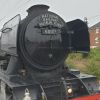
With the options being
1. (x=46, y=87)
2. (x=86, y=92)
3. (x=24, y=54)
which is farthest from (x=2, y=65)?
(x=86, y=92)

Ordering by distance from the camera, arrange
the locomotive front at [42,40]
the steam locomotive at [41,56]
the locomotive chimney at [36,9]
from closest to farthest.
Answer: the steam locomotive at [41,56], the locomotive front at [42,40], the locomotive chimney at [36,9]

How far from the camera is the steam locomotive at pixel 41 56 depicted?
587 centimetres

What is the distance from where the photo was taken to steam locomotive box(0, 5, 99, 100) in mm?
5871

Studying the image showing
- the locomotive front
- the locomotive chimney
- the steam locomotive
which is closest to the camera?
the steam locomotive

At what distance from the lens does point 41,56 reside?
6211 mm

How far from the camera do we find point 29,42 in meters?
6.09

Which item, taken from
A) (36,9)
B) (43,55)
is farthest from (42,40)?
(36,9)

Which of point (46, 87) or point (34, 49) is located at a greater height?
point (34, 49)

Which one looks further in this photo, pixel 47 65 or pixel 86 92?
pixel 47 65

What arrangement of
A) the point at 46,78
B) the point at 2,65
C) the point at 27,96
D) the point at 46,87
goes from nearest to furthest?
the point at 27,96 < the point at 46,87 < the point at 46,78 < the point at 2,65

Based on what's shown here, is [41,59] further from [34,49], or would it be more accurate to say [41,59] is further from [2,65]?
[2,65]

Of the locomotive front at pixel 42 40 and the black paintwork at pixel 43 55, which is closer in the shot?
the black paintwork at pixel 43 55

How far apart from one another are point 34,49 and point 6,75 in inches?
40.4

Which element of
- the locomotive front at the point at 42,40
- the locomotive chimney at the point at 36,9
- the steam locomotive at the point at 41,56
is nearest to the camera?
the steam locomotive at the point at 41,56
